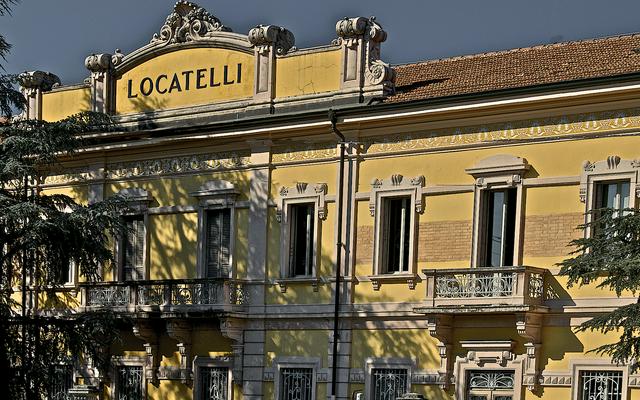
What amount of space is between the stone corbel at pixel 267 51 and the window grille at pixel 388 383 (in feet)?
24.5

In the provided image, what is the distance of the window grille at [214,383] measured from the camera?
37.1 metres

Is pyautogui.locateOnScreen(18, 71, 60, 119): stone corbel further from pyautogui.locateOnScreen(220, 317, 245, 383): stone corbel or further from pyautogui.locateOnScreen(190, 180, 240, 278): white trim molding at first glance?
pyautogui.locateOnScreen(220, 317, 245, 383): stone corbel

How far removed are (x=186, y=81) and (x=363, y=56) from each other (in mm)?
5811

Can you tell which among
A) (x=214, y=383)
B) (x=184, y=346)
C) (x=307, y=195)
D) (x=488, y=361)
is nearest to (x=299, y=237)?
(x=307, y=195)

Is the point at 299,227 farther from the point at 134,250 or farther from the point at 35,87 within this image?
the point at 35,87

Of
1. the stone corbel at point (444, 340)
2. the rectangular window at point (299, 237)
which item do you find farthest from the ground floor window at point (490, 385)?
the rectangular window at point (299, 237)

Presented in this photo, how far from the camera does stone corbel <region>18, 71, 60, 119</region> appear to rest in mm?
42125

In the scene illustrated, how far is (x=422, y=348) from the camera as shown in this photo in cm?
3338

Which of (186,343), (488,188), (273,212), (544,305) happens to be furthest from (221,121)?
(544,305)

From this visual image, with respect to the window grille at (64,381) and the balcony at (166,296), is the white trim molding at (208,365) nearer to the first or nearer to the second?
the balcony at (166,296)

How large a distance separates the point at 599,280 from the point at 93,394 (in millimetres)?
14730

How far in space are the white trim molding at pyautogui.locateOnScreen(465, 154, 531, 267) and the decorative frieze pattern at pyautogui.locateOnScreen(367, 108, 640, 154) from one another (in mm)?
513

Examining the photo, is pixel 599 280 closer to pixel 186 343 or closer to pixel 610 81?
pixel 610 81

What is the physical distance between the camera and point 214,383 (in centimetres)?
3734
